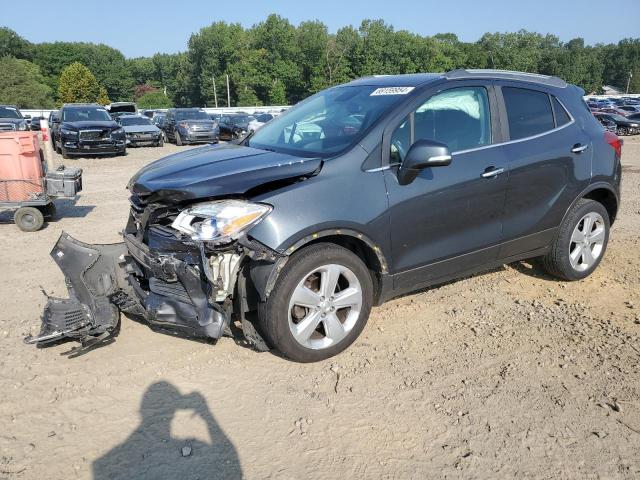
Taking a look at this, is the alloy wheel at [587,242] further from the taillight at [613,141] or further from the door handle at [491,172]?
the door handle at [491,172]

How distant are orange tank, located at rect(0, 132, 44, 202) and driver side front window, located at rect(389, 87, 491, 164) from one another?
587cm

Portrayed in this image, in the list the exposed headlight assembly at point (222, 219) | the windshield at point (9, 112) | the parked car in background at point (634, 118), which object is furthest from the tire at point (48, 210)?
the parked car in background at point (634, 118)

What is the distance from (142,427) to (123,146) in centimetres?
1537

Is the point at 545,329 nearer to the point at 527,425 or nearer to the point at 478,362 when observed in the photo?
the point at 478,362

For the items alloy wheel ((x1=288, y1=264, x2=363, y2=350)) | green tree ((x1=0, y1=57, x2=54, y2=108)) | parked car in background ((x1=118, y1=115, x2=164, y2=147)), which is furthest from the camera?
green tree ((x1=0, y1=57, x2=54, y2=108))

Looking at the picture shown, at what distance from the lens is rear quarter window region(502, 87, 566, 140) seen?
4.36m

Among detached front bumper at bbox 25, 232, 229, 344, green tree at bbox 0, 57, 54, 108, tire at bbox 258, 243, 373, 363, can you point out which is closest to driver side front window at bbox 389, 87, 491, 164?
tire at bbox 258, 243, 373, 363

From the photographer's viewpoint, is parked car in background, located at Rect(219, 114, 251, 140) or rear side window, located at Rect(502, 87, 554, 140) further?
parked car in background, located at Rect(219, 114, 251, 140)

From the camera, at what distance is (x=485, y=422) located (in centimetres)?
297

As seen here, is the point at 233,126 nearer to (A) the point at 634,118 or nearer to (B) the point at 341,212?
(A) the point at 634,118

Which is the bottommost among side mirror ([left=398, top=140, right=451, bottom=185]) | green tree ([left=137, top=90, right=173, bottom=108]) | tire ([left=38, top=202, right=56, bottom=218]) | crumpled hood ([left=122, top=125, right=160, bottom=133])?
tire ([left=38, top=202, right=56, bottom=218])

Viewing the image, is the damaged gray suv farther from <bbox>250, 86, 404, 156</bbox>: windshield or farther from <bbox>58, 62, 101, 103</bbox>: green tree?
<bbox>58, 62, 101, 103</bbox>: green tree

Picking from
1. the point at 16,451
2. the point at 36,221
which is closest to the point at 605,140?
the point at 16,451

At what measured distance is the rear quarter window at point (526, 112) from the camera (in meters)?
4.36
